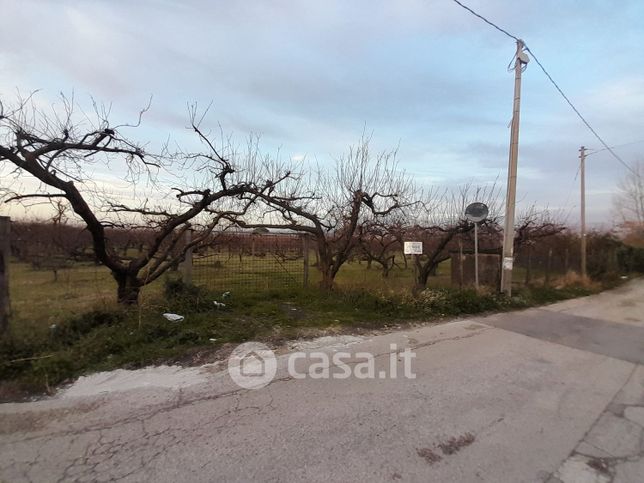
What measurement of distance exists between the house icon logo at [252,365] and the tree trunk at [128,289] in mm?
2607

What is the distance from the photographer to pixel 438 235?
44.1 feet

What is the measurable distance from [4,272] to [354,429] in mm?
4724

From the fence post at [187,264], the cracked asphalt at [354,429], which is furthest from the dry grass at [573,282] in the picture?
the fence post at [187,264]

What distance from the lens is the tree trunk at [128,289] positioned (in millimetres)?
6573

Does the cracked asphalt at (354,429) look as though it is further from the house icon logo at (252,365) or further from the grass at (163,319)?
the grass at (163,319)

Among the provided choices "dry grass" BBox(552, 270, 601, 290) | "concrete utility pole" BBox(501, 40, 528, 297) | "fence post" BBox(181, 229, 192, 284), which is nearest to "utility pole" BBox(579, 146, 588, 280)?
"dry grass" BBox(552, 270, 601, 290)

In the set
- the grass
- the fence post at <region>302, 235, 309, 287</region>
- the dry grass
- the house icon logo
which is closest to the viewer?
the house icon logo

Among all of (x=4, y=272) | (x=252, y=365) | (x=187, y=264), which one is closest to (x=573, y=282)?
(x=187, y=264)

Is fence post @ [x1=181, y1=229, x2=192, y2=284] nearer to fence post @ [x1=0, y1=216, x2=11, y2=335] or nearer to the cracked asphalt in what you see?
fence post @ [x1=0, y1=216, x2=11, y2=335]

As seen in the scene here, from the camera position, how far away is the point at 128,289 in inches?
263

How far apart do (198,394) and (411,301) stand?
5281mm

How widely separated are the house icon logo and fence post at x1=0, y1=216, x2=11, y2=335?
2.83 m

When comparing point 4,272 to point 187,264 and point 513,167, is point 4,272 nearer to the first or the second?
point 187,264

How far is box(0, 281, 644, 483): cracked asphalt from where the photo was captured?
2.69 meters
